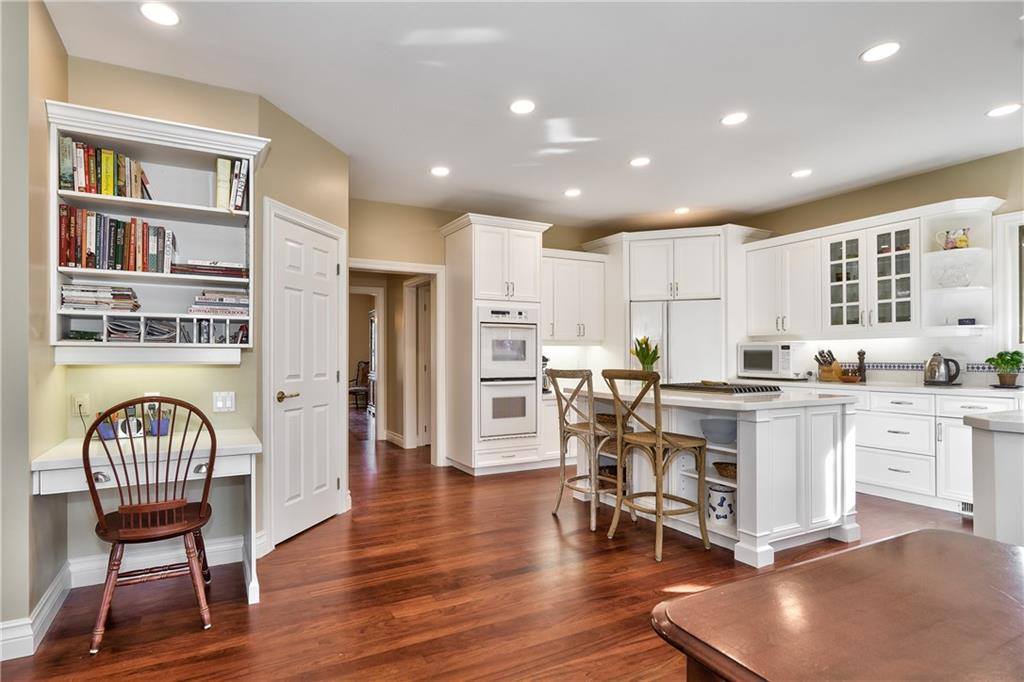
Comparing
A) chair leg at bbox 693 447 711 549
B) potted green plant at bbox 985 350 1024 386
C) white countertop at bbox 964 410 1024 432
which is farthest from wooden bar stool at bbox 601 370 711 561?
potted green plant at bbox 985 350 1024 386

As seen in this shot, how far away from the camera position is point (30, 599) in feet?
7.31

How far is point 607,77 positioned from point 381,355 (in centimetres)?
521

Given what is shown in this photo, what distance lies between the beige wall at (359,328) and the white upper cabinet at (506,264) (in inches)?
283

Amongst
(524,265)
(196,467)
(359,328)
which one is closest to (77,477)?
→ (196,467)

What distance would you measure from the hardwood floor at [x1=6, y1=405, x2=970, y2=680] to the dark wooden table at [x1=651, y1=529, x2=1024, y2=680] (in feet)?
4.80

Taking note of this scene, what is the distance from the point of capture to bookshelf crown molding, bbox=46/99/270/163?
248 centimetres

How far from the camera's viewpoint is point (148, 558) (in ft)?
9.71

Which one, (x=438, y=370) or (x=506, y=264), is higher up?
(x=506, y=264)

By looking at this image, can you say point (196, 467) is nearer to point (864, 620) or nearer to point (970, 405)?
point (864, 620)

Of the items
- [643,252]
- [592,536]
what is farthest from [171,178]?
[643,252]

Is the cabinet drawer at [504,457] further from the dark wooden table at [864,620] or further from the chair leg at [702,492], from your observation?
the dark wooden table at [864,620]

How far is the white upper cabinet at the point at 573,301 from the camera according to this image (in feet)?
19.9

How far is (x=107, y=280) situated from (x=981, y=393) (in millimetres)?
5622

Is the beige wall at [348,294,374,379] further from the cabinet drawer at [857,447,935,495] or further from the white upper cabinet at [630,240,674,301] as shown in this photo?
the cabinet drawer at [857,447,935,495]
